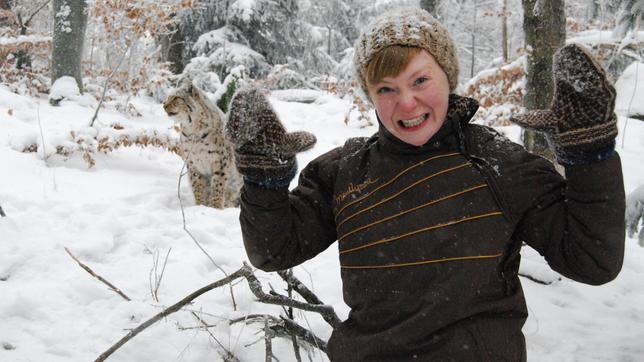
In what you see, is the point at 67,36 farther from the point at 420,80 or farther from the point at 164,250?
the point at 420,80

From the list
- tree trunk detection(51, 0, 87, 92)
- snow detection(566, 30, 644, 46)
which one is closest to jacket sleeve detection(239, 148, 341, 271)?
snow detection(566, 30, 644, 46)

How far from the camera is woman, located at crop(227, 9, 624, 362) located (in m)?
1.51

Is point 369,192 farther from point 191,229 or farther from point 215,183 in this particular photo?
point 215,183

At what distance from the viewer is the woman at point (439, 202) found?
151 cm

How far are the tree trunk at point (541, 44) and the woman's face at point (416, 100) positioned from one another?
6.61 ft

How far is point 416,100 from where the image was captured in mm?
1727

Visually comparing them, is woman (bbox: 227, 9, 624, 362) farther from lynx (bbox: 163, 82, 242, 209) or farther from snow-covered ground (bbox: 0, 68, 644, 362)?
lynx (bbox: 163, 82, 242, 209)

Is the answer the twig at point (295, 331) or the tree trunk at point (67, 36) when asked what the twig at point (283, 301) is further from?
the tree trunk at point (67, 36)

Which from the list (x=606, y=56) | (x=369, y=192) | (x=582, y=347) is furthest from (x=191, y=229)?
(x=606, y=56)

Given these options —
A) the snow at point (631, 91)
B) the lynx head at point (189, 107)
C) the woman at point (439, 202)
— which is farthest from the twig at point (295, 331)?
the lynx head at point (189, 107)

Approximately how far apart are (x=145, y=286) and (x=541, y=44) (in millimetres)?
3174

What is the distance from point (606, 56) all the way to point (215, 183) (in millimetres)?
4633

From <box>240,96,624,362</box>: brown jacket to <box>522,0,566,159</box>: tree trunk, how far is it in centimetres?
192

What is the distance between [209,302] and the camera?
297 cm
